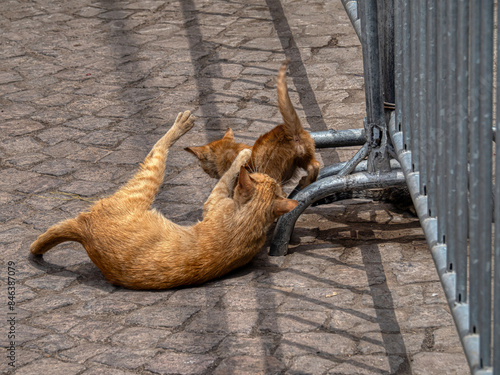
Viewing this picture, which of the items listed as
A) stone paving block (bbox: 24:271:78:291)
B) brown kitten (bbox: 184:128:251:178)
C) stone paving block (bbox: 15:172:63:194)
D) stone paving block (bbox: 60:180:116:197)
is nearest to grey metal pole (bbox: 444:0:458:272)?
stone paving block (bbox: 24:271:78:291)

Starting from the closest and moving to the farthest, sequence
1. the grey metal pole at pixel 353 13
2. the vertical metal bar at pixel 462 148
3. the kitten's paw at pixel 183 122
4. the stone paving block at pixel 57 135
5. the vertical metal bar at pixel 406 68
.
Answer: the vertical metal bar at pixel 462 148 < the vertical metal bar at pixel 406 68 < the grey metal pole at pixel 353 13 < the kitten's paw at pixel 183 122 < the stone paving block at pixel 57 135

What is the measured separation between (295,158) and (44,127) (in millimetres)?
2657

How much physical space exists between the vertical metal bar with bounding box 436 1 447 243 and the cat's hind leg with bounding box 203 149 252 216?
241 centimetres

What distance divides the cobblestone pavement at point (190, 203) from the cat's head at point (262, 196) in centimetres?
36

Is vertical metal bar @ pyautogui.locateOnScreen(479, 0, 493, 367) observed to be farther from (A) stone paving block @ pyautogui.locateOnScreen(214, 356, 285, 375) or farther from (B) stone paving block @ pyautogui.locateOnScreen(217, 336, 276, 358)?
(B) stone paving block @ pyautogui.locateOnScreen(217, 336, 276, 358)

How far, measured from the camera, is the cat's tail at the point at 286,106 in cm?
464

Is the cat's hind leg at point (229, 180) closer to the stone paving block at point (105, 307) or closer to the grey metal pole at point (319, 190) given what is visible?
the grey metal pole at point (319, 190)

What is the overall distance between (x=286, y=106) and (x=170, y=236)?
1.15m

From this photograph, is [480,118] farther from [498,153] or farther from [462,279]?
[462,279]

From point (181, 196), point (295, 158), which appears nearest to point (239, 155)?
point (295, 158)

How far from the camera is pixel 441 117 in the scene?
2480 mm

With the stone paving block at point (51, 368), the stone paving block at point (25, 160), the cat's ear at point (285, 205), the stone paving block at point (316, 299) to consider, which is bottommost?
the stone paving block at point (316, 299)

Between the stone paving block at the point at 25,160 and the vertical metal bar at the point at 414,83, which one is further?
the stone paving block at the point at 25,160

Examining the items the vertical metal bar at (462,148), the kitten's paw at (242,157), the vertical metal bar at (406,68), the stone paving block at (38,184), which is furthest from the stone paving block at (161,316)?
the vertical metal bar at (462,148)
